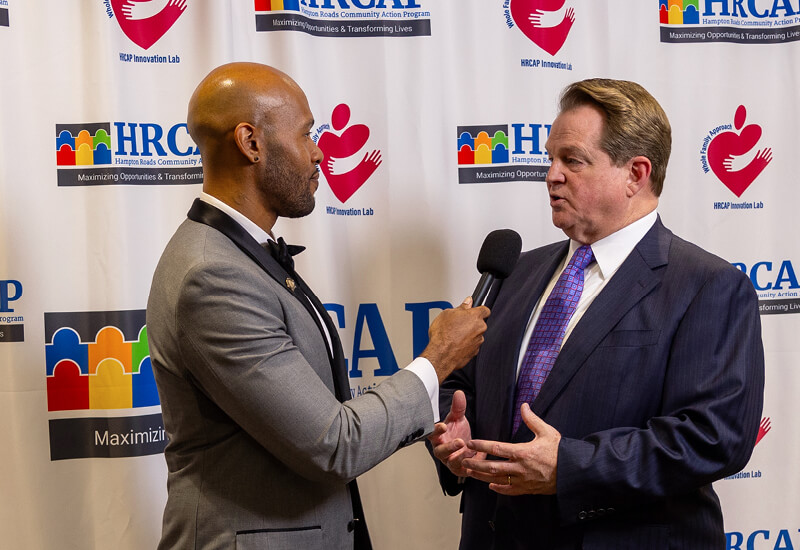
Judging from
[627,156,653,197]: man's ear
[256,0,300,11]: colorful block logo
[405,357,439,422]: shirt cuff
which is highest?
[256,0,300,11]: colorful block logo

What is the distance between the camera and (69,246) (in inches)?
104

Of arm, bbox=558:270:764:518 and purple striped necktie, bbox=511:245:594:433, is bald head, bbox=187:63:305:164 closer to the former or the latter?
purple striped necktie, bbox=511:245:594:433

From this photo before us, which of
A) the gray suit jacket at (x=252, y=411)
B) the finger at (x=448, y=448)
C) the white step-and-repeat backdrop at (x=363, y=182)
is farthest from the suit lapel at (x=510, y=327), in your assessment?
the white step-and-repeat backdrop at (x=363, y=182)

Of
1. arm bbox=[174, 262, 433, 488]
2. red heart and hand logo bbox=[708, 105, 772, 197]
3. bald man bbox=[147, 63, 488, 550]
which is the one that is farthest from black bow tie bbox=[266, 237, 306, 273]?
red heart and hand logo bbox=[708, 105, 772, 197]

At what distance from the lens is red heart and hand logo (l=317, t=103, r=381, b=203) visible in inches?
109

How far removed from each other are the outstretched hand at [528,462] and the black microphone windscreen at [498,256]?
0.38 metres

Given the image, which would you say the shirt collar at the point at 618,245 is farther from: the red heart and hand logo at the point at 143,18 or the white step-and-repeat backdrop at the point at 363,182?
the red heart and hand logo at the point at 143,18

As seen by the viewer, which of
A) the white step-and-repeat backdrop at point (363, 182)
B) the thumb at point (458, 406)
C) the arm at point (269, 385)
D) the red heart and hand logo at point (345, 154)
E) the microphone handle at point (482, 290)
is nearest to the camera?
the arm at point (269, 385)

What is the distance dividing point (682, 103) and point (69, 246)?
89.3 inches

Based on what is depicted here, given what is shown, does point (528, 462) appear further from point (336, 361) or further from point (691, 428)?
point (336, 361)

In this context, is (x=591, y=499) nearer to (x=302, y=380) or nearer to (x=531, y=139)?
(x=302, y=380)

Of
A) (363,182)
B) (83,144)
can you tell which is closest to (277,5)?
(363,182)

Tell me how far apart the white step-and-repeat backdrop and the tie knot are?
0.88 m

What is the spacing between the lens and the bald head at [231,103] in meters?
1.62
